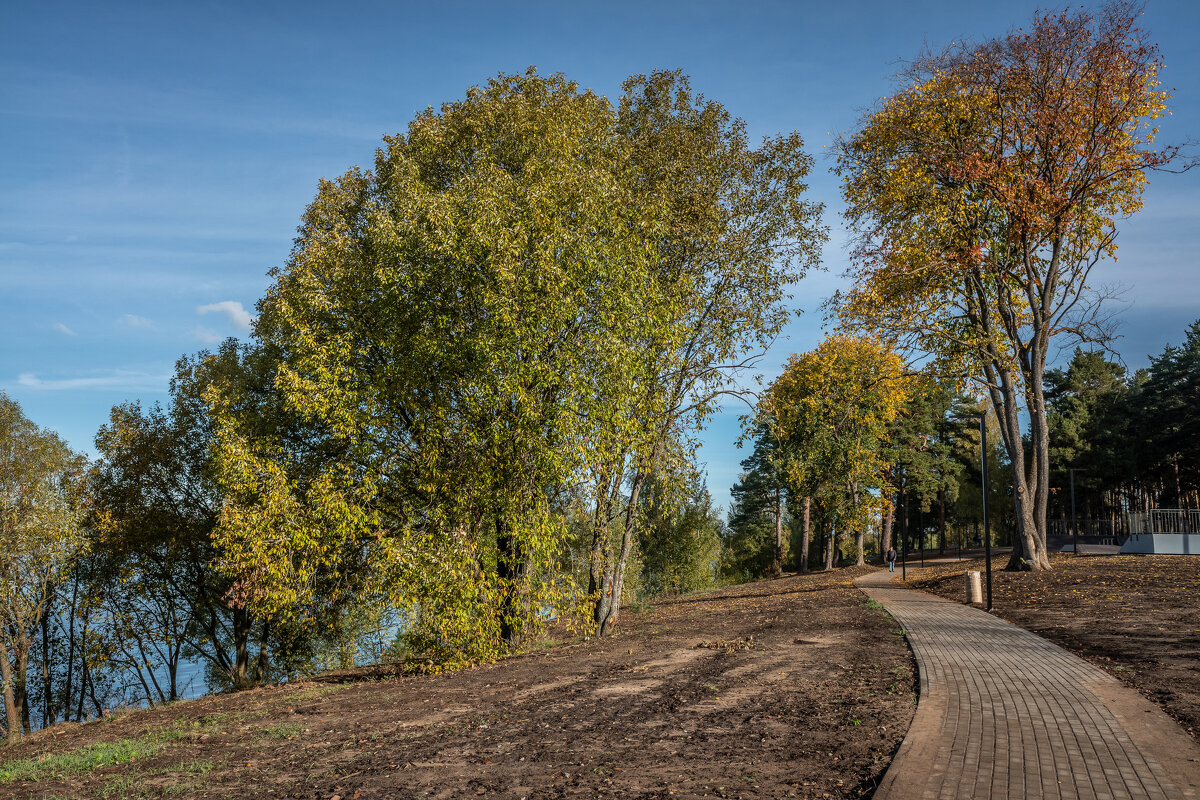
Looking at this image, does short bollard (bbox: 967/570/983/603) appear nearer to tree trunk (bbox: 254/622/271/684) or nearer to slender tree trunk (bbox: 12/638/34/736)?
tree trunk (bbox: 254/622/271/684)

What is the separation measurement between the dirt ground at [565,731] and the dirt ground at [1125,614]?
286cm

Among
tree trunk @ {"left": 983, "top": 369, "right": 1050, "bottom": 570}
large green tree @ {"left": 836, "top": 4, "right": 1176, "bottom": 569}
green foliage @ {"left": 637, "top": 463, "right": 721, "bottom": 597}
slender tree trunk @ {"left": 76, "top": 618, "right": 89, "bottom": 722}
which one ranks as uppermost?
large green tree @ {"left": 836, "top": 4, "right": 1176, "bottom": 569}

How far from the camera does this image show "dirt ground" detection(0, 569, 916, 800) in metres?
6.26

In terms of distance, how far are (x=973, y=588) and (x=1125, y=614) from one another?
452 centimetres

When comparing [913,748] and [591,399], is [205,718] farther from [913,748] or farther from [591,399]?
[913,748]

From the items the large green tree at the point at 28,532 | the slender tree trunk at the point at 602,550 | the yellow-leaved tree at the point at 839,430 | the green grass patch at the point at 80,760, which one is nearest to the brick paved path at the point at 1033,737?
the slender tree trunk at the point at 602,550

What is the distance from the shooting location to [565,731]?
802cm

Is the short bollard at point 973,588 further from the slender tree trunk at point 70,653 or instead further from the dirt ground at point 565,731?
the slender tree trunk at point 70,653

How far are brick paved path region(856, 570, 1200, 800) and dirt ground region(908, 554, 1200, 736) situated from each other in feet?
1.60

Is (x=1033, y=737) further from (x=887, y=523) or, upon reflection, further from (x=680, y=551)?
(x=887, y=523)

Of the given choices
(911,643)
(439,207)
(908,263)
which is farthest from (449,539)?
(908,263)

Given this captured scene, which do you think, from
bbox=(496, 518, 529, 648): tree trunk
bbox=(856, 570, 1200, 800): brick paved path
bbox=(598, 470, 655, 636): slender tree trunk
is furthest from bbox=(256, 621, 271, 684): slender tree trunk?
bbox=(856, 570, 1200, 800): brick paved path

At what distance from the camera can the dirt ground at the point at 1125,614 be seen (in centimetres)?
917

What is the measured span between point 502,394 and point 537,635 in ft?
19.8
